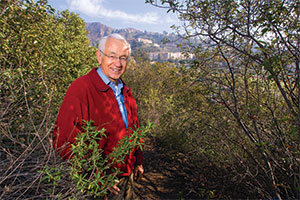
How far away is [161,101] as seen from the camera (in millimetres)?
8789

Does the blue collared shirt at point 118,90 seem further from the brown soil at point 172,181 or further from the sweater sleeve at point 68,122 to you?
the brown soil at point 172,181

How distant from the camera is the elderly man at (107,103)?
162 centimetres

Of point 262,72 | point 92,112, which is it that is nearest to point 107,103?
point 92,112

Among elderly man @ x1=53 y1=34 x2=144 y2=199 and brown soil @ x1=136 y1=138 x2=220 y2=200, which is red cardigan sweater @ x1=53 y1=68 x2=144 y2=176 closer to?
elderly man @ x1=53 y1=34 x2=144 y2=199

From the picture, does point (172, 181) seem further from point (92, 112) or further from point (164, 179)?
point (92, 112)

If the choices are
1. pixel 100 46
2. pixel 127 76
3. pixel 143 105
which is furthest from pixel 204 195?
pixel 127 76

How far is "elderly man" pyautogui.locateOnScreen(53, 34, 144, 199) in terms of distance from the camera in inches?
63.9

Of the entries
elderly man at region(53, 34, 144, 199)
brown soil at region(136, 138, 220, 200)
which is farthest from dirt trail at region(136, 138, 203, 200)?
elderly man at region(53, 34, 144, 199)

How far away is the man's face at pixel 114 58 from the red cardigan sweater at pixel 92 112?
0.13 m

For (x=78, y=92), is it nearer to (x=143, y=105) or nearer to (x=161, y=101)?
(x=161, y=101)

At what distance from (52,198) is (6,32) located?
282 centimetres

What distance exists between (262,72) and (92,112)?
7.59ft

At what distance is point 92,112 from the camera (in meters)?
1.75

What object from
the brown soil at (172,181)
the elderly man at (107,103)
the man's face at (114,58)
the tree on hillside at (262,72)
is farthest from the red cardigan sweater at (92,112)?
the brown soil at (172,181)
